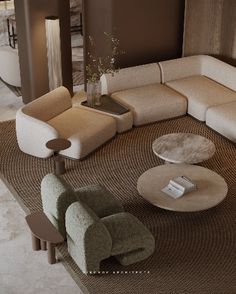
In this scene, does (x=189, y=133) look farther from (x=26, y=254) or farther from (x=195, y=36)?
(x=26, y=254)

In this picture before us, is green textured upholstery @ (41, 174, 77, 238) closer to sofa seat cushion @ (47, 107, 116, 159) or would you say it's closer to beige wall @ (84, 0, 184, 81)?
sofa seat cushion @ (47, 107, 116, 159)

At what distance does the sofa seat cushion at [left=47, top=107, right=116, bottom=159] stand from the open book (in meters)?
1.52

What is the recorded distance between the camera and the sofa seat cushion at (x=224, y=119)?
25.7 feet

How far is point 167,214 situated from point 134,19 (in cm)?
390

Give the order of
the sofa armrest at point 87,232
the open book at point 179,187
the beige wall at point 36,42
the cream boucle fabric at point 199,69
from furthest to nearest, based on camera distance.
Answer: the cream boucle fabric at point 199,69 < the beige wall at point 36,42 < the open book at point 179,187 < the sofa armrest at point 87,232

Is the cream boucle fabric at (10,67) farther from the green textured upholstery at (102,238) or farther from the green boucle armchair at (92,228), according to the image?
the green textured upholstery at (102,238)

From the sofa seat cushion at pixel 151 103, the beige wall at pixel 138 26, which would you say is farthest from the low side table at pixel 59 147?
the beige wall at pixel 138 26

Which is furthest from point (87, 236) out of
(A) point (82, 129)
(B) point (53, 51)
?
(B) point (53, 51)

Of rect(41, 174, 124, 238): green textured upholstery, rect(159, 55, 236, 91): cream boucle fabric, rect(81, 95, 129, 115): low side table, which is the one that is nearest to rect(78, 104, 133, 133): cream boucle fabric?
rect(81, 95, 129, 115): low side table

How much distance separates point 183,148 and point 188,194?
108 centimetres

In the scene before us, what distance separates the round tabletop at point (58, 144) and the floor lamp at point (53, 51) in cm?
191

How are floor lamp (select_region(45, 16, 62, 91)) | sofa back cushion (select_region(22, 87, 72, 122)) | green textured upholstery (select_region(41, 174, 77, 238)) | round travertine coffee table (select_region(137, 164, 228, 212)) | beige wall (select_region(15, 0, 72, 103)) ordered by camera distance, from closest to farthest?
green textured upholstery (select_region(41, 174, 77, 238)), round travertine coffee table (select_region(137, 164, 228, 212)), sofa back cushion (select_region(22, 87, 72, 122)), floor lamp (select_region(45, 16, 62, 91)), beige wall (select_region(15, 0, 72, 103))

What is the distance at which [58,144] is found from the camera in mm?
7086

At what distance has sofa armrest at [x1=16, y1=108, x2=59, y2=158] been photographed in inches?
289
